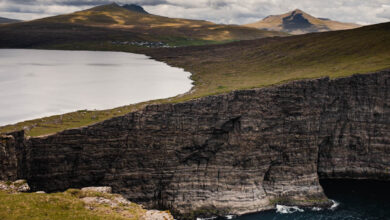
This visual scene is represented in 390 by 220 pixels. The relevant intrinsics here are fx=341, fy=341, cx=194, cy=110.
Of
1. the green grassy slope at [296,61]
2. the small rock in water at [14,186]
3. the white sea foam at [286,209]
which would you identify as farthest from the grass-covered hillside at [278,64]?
the white sea foam at [286,209]

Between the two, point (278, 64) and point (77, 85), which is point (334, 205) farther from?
point (77, 85)

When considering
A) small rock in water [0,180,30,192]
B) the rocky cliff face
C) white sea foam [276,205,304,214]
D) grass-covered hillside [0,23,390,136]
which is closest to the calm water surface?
white sea foam [276,205,304,214]

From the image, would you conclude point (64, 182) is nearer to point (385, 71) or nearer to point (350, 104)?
point (350, 104)

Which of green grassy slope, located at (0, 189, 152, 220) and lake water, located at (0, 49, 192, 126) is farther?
lake water, located at (0, 49, 192, 126)

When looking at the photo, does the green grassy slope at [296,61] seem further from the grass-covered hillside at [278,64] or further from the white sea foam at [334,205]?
the white sea foam at [334,205]

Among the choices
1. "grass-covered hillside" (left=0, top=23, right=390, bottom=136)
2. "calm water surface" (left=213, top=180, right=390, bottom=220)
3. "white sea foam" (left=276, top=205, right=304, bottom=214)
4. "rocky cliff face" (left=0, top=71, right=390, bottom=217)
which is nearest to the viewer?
"rocky cliff face" (left=0, top=71, right=390, bottom=217)

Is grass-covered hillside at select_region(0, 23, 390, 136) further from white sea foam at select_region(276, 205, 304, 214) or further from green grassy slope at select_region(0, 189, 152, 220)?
white sea foam at select_region(276, 205, 304, 214)

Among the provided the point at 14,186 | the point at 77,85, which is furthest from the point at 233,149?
the point at 77,85
